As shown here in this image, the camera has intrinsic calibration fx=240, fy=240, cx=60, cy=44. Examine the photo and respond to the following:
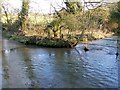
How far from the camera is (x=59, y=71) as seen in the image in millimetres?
12555

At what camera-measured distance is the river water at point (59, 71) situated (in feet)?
33.8

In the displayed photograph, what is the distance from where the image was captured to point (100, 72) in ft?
40.9

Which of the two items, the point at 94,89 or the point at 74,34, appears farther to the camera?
the point at 74,34

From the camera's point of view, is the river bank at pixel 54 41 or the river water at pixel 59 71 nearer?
the river water at pixel 59 71

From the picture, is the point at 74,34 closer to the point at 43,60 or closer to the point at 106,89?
the point at 43,60

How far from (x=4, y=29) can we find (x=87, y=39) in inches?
461

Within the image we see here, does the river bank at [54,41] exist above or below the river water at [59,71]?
above

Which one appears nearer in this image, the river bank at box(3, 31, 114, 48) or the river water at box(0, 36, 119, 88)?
the river water at box(0, 36, 119, 88)

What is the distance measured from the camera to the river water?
10312mm

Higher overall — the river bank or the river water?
the river bank

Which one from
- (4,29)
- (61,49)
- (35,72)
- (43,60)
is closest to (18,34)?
(4,29)

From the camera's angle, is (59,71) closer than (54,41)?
Yes

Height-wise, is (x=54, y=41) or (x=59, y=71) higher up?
(x=54, y=41)

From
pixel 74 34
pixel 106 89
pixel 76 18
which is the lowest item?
pixel 106 89
